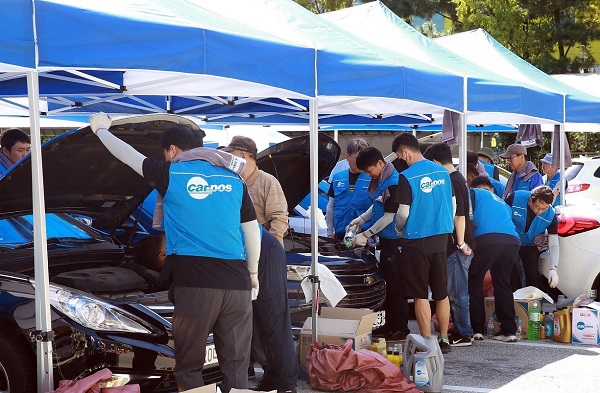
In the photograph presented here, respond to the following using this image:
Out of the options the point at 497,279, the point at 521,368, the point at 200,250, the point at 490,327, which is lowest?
the point at 521,368

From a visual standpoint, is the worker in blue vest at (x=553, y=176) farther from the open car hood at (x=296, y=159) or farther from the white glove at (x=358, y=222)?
the open car hood at (x=296, y=159)

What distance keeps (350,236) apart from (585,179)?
10386 mm

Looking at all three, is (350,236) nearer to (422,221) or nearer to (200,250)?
(422,221)

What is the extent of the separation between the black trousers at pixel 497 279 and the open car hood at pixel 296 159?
1.80 meters

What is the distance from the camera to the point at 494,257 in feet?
26.5

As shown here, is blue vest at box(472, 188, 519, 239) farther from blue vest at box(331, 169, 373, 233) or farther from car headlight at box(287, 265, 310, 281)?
car headlight at box(287, 265, 310, 281)

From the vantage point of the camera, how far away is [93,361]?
476 centimetres

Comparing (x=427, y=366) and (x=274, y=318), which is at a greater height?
(x=274, y=318)

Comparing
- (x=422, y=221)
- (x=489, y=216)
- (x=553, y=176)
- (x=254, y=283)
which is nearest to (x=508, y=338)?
(x=489, y=216)

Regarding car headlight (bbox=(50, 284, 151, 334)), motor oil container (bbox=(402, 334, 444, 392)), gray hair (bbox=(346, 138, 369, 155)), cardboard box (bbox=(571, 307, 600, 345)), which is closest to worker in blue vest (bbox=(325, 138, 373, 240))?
gray hair (bbox=(346, 138, 369, 155))

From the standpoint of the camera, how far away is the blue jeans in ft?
26.0

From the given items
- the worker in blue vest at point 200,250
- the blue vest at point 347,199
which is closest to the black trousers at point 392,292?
the blue vest at point 347,199

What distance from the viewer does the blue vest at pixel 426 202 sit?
7.14m

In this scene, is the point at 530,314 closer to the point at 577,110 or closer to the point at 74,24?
the point at 577,110
